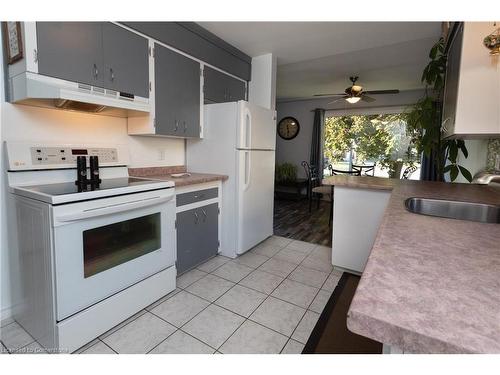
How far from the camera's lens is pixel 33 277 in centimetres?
157

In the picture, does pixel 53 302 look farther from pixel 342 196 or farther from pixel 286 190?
pixel 286 190

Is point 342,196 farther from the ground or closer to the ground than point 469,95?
closer to the ground

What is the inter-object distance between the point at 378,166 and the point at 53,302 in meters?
6.34

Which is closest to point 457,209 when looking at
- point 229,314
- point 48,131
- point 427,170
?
point 229,314

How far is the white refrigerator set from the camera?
274cm

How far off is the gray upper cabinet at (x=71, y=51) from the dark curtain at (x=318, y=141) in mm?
5127

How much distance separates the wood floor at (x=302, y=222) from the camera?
12.0 feet

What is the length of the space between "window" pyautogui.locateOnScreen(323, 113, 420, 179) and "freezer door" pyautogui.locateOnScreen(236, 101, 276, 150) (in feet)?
12.0

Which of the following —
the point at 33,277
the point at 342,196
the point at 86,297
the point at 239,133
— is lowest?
the point at 86,297

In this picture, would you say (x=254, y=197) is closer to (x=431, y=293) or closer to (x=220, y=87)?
(x=220, y=87)

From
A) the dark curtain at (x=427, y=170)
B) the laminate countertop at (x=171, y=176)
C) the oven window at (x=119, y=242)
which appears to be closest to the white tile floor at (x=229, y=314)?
the oven window at (x=119, y=242)
